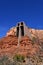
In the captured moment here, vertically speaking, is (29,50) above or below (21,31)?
below

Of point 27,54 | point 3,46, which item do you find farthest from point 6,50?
point 27,54

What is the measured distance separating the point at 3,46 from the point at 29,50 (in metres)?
7.42

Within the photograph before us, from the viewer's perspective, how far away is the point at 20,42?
196 ft

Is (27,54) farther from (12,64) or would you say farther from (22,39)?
(12,64)

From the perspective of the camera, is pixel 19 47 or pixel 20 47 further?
pixel 19 47

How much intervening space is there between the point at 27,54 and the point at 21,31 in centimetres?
1264

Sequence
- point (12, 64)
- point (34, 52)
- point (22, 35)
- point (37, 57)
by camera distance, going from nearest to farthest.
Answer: point (12, 64) → point (37, 57) → point (34, 52) → point (22, 35)

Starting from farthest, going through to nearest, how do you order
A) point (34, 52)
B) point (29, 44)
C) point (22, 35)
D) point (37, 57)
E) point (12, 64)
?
point (22, 35), point (29, 44), point (34, 52), point (37, 57), point (12, 64)

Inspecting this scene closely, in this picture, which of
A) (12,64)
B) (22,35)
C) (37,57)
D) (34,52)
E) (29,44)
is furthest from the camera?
(22,35)

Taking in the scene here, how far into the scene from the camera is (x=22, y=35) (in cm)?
6475

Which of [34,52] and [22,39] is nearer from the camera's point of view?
[34,52]

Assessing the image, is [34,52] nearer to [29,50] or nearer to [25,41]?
[29,50]

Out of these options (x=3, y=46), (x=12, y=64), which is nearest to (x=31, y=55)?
(x=3, y=46)

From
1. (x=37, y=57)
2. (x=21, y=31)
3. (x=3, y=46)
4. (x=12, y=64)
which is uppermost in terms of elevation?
(x=21, y=31)
